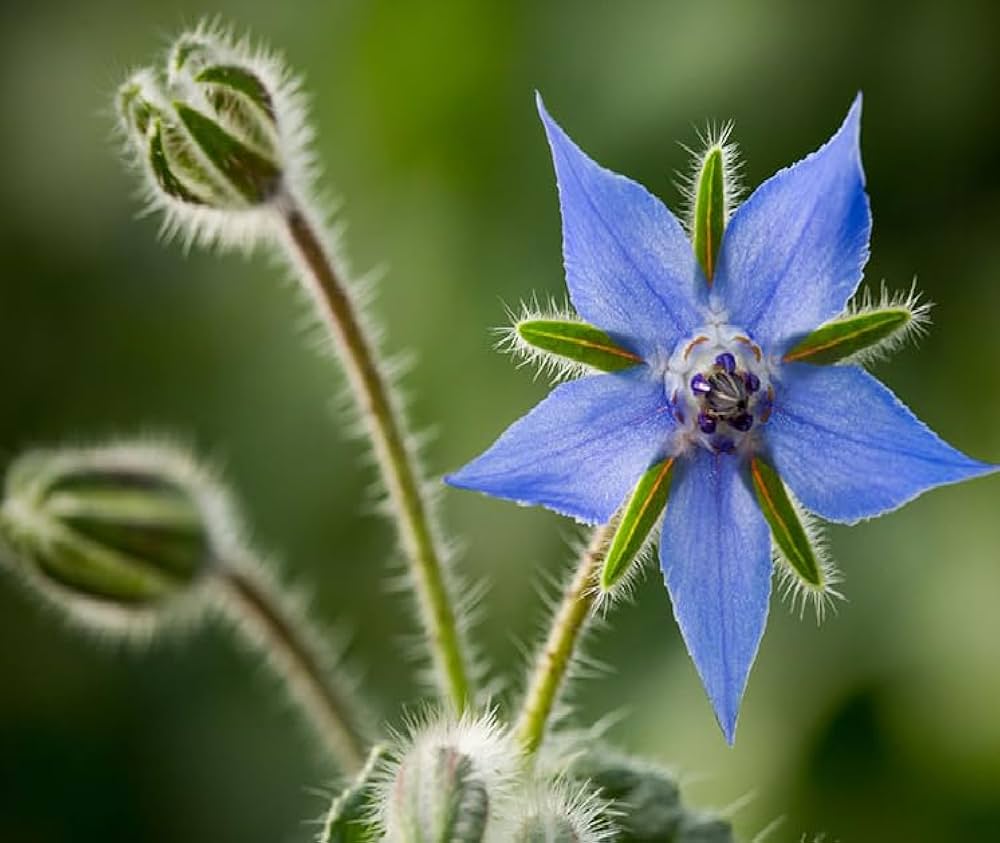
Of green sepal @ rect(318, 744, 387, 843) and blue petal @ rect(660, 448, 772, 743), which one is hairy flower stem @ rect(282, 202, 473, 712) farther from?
blue petal @ rect(660, 448, 772, 743)

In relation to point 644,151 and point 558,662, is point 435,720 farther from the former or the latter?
point 644,151

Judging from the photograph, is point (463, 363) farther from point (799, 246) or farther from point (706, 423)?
point (799, 246)

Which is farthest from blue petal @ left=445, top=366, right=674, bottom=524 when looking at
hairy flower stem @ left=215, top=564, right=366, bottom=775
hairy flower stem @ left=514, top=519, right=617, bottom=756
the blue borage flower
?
hairy flower stem @ left=215, top=564, right=366, bottom=775

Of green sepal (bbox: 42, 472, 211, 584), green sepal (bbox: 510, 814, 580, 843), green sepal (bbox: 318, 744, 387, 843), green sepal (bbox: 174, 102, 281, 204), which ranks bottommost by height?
green sepal (bbox: 510, 814, 580, 843)

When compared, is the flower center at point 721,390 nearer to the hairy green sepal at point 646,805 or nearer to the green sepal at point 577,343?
the green sepal at point 577,343

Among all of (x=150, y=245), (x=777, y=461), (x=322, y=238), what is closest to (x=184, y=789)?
(x=150, y=245)

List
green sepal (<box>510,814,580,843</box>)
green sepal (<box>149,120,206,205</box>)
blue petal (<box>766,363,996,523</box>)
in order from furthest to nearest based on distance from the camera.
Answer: green sepal (<box>149,120,206,205</box>) → green sepal (<box>510,814,580,843</box>) → blue petal (<box>766,363,996,523</box>)
